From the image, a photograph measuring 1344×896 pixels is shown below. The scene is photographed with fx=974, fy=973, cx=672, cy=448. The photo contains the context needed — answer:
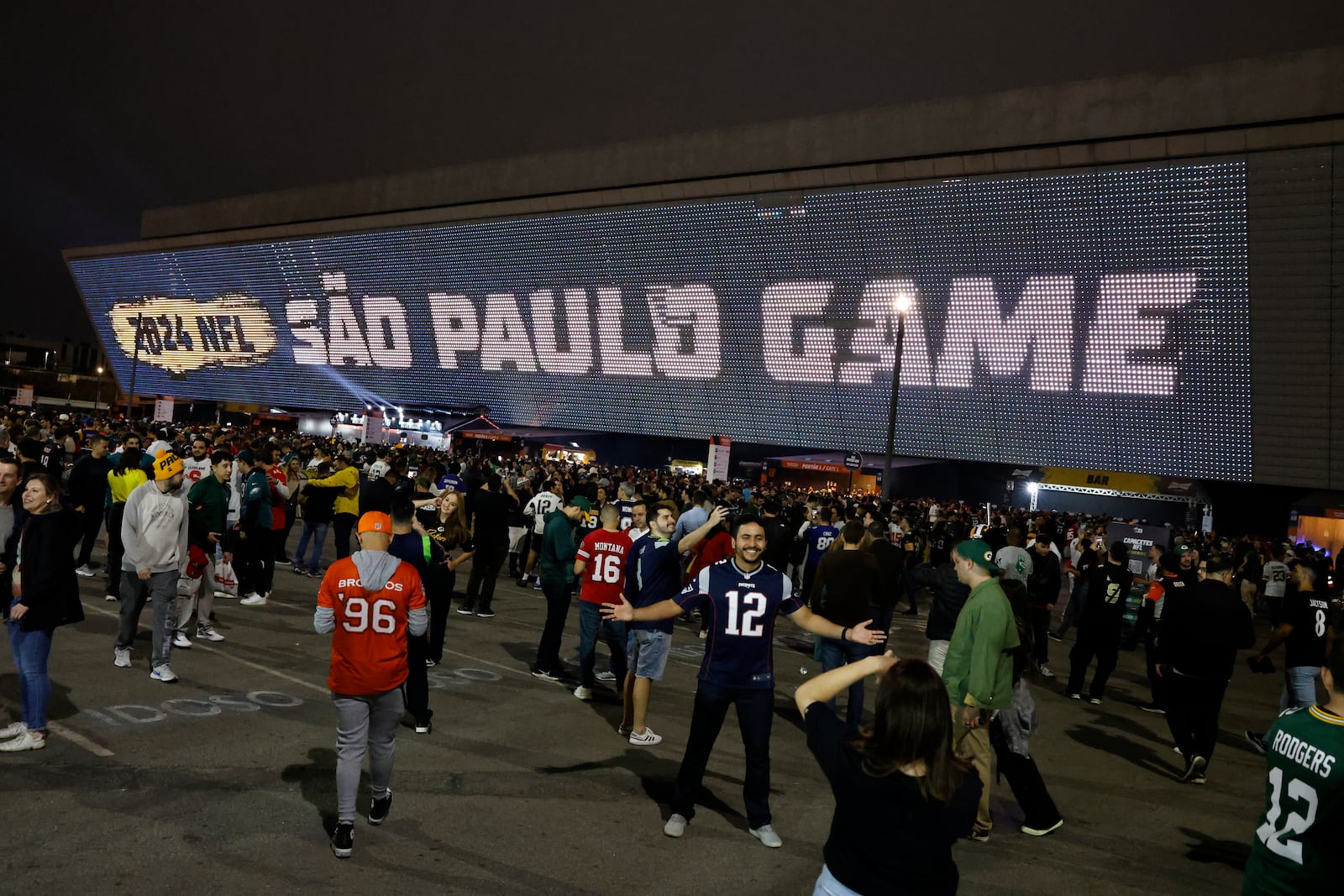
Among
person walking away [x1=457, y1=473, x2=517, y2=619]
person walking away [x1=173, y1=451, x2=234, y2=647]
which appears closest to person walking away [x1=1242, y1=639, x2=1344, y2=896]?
person walking away [x1=173, y1=451, x2=234, y2=647]

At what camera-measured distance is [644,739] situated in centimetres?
680

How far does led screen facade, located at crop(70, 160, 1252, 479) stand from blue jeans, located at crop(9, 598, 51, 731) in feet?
74.5

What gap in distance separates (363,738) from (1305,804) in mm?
3764

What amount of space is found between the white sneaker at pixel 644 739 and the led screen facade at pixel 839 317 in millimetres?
20422

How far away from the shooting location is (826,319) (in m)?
38.8

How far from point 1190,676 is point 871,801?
5872 millimetres

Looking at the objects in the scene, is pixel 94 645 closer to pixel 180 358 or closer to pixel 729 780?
pixel 729 780

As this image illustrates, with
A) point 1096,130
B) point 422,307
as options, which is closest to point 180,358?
point 422,307

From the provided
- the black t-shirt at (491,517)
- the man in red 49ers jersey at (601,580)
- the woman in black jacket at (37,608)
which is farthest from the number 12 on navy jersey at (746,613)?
the black t-shirt at (491,517)

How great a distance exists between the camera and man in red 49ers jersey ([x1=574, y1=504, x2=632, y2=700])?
777 centimetres

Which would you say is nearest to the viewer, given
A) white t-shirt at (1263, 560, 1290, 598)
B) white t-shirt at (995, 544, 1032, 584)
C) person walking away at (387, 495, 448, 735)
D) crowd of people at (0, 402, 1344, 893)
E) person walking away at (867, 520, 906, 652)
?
crowd of people at (0, 402, 1344, 893)

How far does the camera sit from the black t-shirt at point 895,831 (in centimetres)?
252

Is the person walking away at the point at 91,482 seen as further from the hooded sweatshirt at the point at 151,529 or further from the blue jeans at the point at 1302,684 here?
the blue jeans at the point at 1302,684

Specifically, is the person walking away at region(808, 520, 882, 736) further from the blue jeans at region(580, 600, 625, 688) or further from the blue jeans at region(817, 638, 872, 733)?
the blue jeans at region(580, 600, 625, 688)
